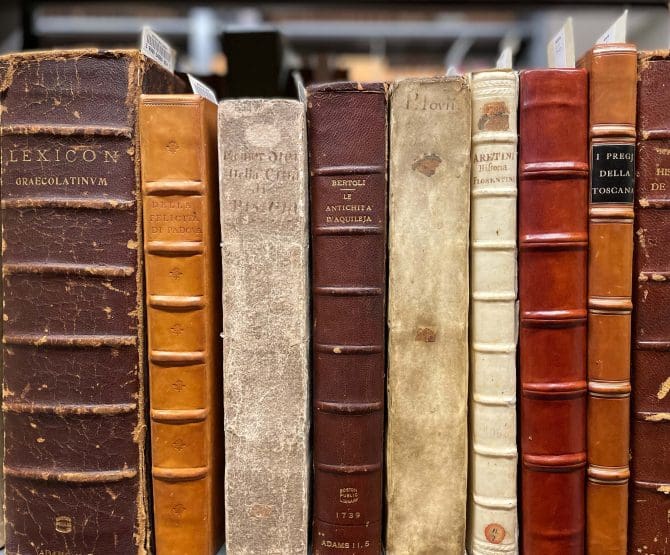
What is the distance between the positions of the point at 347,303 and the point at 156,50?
450mm

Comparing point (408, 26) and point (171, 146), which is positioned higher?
point (408, 26)

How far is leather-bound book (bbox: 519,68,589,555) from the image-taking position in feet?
2.32

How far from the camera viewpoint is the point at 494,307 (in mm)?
720

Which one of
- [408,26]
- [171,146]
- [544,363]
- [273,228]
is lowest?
[544,363]

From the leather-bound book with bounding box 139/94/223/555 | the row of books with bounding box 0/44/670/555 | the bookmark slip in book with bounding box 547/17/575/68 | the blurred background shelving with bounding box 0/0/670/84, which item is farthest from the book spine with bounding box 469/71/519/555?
the blurred background shelving with bounding box 0/0/670/84

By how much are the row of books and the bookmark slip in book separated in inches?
2.3

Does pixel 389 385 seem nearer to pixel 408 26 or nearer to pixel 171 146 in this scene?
pixel 171 146

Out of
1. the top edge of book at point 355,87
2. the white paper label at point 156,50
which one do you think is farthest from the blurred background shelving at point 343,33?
the top edge of book at point 355,87

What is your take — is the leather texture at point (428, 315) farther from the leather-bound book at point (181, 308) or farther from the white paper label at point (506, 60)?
the leather-bound book at point (181, 308)

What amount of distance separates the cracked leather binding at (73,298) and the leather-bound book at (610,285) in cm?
57

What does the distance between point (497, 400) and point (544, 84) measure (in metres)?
0.40

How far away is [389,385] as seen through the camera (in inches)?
28.8

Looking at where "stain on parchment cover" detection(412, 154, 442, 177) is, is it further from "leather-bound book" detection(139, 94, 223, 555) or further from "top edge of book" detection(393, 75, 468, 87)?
"leather-bound book" detection(139, 94, 223, 555)

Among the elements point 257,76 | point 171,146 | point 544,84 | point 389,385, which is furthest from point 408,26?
point 389,385
